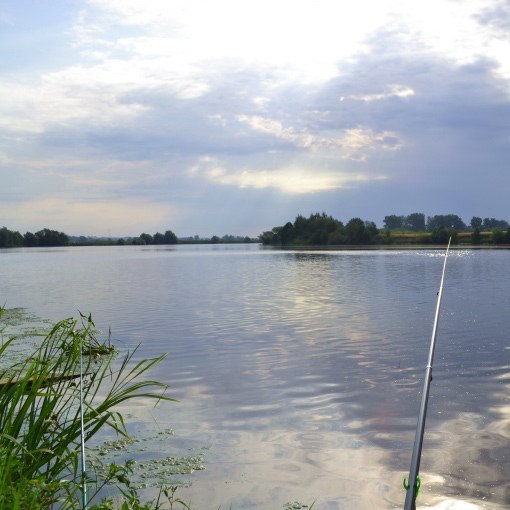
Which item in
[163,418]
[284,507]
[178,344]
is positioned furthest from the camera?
[178,344]

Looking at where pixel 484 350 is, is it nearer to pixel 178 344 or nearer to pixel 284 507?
pixel 178 344

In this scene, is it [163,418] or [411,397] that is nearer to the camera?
[163,418]

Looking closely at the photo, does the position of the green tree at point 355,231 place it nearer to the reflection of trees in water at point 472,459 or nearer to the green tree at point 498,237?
the green tree at point 498,237

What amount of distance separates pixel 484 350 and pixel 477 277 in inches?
1015

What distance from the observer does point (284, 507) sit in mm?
6582

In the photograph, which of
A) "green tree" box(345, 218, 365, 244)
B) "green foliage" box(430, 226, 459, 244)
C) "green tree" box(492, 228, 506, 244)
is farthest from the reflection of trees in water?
"green tree" box(345, 218, 365, 244)

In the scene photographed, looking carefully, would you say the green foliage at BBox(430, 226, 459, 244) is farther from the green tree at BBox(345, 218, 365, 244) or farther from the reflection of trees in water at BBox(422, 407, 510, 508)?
the reflection of trees in water at BBox(422, 407, 510, 508)

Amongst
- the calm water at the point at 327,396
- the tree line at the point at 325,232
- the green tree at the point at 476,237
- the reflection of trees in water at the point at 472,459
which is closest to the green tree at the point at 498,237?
the green tree at the point at 476,237

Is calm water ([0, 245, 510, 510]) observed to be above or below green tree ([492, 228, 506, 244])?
below

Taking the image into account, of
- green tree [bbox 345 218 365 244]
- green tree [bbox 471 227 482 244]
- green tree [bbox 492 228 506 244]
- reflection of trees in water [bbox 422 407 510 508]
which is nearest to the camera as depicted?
reflection of trees in water [bbox 422 407 510 508]

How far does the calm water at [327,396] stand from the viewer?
719 cm

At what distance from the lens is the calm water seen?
719cm

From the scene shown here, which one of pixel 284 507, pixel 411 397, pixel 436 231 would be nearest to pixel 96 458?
pixel 284 507

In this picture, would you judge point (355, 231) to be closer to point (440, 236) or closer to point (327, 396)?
point (440, 236)
